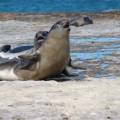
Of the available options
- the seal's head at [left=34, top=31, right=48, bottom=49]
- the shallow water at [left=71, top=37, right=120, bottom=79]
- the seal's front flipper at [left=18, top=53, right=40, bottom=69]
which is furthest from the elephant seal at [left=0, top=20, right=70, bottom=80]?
the shallow water at [left=71, top=37, right=120, bottom=79]

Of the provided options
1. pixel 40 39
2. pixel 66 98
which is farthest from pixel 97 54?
pixel 66 98

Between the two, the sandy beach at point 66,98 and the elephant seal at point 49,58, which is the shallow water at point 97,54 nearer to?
the sandy beach at point 66,98

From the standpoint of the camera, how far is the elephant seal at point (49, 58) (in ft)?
36.6

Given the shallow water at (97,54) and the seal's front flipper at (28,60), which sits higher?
the seal's front flipper at (28,60)

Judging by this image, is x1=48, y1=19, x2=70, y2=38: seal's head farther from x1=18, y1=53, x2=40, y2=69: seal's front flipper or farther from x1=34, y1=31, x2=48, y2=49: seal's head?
x1=18, y1=53, x2=40, y2=69: seal's front flipper

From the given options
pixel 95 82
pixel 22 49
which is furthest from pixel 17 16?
pixel 95 82

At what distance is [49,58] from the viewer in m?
11.1

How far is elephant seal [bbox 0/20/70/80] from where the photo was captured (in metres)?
11.1

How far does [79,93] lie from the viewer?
32.1 ft

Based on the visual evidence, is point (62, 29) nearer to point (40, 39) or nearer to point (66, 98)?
point (40, 39)

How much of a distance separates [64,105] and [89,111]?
0.46m

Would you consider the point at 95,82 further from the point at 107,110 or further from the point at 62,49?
the point at 107,110

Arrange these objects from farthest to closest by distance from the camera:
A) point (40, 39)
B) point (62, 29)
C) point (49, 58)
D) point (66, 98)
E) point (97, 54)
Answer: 1. point (97, 54)
2. point (40, 39)
3. point (62, 29)
4. point (49, 58)
5. point (66, 98)

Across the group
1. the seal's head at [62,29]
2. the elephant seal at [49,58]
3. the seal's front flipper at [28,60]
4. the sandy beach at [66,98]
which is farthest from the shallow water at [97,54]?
the seal's front flipper at [28,60]
